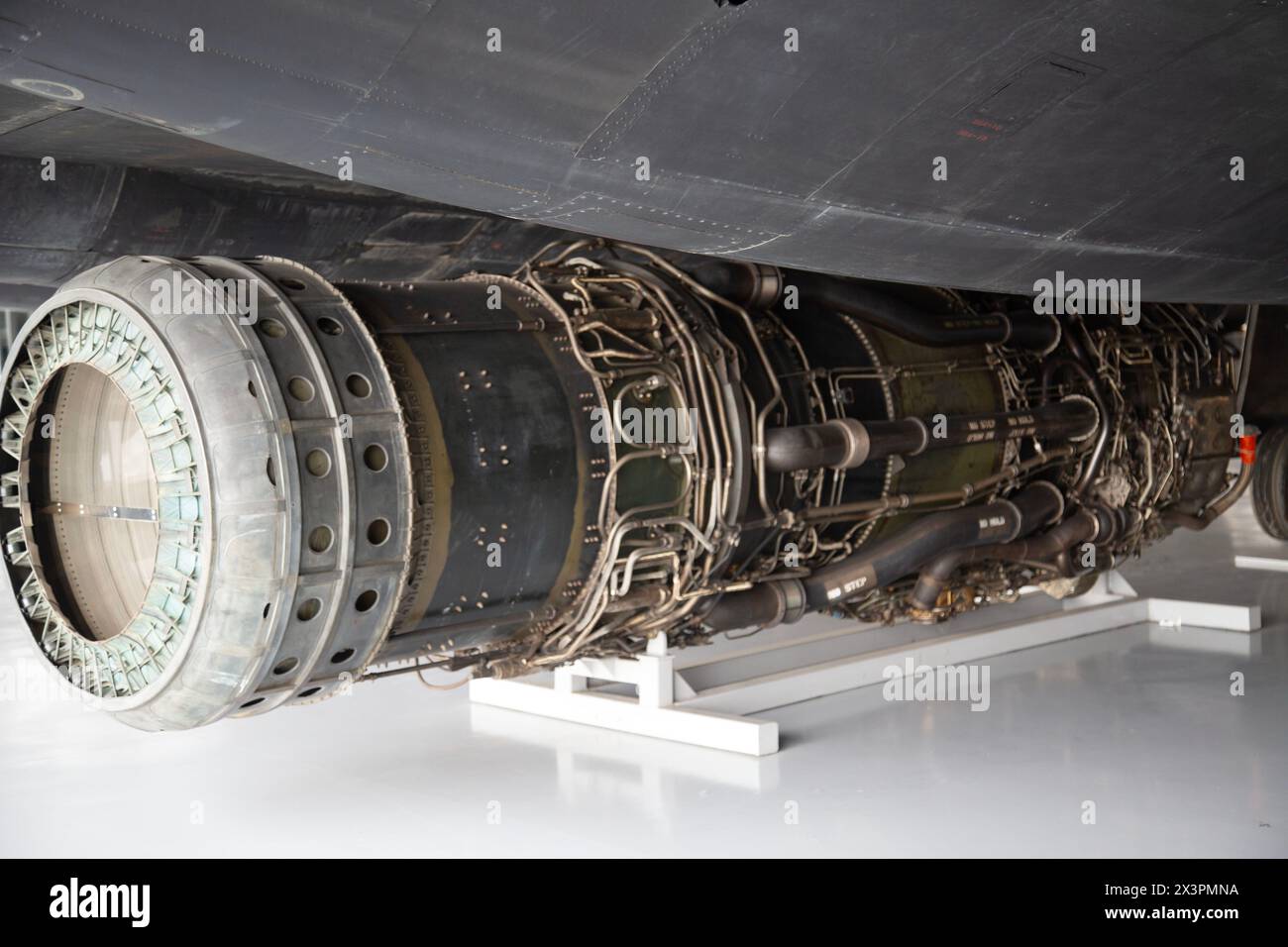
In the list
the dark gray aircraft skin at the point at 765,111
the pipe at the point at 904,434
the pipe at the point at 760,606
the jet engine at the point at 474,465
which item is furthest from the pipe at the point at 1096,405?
the pipe at the point at 760,606

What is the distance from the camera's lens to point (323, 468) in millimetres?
3217

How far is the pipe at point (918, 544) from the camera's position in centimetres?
461

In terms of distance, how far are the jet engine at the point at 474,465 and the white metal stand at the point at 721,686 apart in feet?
1.32

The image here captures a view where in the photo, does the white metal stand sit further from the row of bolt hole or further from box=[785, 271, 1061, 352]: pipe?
the row of bolt hole

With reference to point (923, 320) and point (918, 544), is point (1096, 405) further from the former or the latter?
point (918, 544)

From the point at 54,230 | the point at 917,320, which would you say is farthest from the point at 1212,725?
the point at 54,230

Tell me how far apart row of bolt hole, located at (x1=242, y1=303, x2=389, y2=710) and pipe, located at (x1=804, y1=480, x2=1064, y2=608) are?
1.73 metres

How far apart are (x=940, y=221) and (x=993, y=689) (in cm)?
282

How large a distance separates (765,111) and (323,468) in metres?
1.35

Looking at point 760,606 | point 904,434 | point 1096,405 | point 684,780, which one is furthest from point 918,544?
point 1096,405

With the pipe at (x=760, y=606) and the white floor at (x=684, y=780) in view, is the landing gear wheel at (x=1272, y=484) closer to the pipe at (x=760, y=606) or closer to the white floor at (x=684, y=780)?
the white floor at (x=684, y=780)

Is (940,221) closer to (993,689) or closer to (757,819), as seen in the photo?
(757,819)

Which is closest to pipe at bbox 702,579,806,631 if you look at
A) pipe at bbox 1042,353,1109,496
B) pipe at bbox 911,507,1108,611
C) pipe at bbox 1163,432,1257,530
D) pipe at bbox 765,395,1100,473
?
pipe at bbox 765,395,1100,473

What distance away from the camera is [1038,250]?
3652mm
